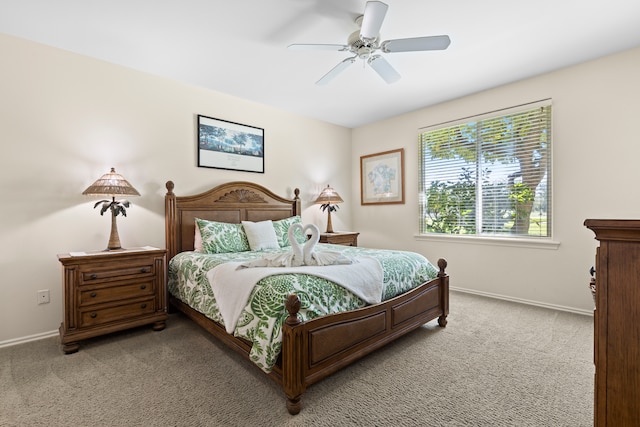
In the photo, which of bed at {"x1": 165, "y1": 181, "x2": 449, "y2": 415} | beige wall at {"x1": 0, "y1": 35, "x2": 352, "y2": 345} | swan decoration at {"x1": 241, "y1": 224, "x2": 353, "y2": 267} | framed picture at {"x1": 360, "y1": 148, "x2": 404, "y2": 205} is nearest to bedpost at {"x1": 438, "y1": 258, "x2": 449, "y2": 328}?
bed at {"x1": 165, "y1": 181, "x2": 449, "y2": 415}

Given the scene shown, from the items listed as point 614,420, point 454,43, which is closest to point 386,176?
point 454,43

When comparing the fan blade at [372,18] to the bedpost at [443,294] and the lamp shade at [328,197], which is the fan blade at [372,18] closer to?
the bedpost at [443,294]

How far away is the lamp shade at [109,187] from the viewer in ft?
8.32

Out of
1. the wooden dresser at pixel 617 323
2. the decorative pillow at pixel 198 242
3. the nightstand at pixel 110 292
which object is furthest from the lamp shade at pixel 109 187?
the wooden dresser at pixel 617 323

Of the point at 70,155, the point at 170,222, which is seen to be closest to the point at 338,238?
the point at 170,222

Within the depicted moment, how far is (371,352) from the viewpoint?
83.2 inches

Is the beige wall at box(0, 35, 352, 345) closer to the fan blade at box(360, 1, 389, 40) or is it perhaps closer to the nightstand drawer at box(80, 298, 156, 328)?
the nightstand drawer at box(80, 298, 156, 328)

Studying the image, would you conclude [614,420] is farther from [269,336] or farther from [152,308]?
[152,308]

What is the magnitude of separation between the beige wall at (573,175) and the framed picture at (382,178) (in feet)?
3.31

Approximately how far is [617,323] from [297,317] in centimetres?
128

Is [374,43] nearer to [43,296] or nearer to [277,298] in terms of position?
[277,298]

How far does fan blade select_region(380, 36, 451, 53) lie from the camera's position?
2.06m

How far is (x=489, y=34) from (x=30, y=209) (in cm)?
411

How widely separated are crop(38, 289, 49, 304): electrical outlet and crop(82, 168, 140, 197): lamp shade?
909 mm
